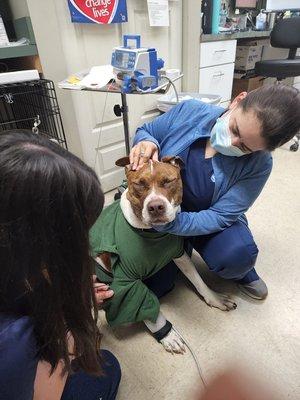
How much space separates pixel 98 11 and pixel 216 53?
3.72ft

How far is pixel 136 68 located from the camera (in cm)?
137

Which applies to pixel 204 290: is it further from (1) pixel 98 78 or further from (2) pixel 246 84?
(2) pixel 246 84

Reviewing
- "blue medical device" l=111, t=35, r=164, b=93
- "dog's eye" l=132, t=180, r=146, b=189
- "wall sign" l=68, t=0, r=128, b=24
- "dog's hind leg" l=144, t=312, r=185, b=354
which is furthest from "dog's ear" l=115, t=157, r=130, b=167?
"wall sign" l=68, t=0, r=128, b=24

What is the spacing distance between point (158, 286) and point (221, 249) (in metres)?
0.34

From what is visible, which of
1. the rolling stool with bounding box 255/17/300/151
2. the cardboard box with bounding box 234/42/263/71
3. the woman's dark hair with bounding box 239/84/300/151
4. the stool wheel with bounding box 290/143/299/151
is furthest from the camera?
the cardboard box with bounding box 234/42/263/71

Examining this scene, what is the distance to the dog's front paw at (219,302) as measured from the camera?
125 centimetres

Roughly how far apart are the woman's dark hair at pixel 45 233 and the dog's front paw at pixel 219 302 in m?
0.77

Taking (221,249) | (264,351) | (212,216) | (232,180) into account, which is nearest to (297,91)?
(232,180)

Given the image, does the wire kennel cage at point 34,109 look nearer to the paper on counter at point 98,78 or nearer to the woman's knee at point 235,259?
the paper on counter at point 98,78

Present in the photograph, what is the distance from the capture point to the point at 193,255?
1.55 meters

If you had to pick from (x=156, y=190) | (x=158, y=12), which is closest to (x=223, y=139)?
(x=156, y=190)

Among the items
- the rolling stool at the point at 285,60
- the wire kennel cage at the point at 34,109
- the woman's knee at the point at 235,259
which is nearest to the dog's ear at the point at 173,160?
the woman's knee at the point at 235,259

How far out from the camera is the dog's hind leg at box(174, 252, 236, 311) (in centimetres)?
123

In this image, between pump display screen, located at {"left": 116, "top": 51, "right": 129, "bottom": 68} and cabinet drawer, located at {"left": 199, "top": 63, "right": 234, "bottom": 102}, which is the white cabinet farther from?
pump display screen, located at {"left": 116, "top": 51, "right": 129, "bottom": 68}
